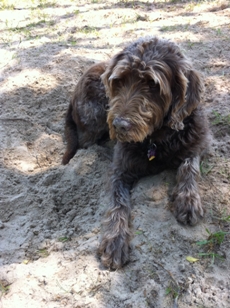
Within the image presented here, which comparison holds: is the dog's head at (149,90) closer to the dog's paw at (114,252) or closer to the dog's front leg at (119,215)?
→ the dog's front leg at (119,215)

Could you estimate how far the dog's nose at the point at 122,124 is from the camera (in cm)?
311

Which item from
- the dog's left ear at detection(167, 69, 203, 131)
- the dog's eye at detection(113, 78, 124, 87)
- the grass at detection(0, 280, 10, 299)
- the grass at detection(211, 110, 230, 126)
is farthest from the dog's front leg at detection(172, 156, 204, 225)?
the grass at detection(0, 280, 10, 299)

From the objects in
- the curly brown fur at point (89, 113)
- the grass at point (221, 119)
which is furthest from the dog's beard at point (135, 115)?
the curly brown fur at point (89, 113)

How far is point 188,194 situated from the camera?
333cm

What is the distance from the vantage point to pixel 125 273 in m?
2.88

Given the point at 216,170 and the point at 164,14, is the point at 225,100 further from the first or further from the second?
the point at 164,14

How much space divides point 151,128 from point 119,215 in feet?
2.96

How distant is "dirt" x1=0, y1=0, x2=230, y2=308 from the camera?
2746mm

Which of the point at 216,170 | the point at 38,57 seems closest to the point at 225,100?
the point at 216,170

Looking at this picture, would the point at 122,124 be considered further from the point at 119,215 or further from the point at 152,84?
the point at 119,215

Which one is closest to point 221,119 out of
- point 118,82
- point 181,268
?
point 118,82

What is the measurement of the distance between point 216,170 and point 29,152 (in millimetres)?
2584

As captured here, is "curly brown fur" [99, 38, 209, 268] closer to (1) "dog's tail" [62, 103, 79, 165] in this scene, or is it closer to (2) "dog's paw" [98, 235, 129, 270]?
(2) "dog's paw" [98, 235, 129, 270]

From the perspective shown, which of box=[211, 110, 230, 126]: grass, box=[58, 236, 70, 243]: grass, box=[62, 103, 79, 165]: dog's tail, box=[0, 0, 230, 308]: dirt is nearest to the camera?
box=[0, 0, 230, 308]: dirt
